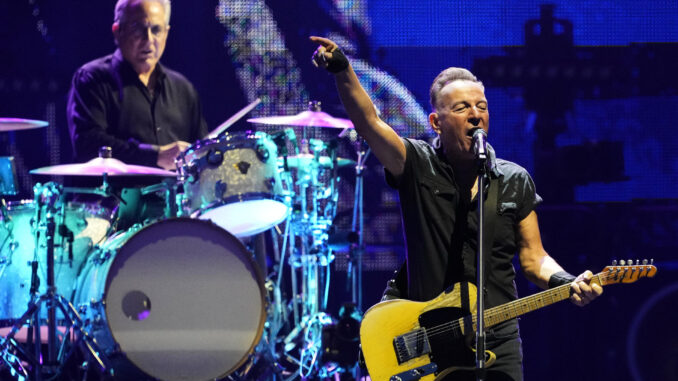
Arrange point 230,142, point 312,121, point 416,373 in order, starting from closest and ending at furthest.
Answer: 1. point 416,373
2. point 230,142
3. point 312,121

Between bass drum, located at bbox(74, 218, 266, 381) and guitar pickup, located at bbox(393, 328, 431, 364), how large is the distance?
2621 mm

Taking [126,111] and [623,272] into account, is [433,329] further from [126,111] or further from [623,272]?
[126,111]

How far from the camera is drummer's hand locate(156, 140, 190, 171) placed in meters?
7.00

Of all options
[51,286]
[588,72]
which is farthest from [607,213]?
[51,286]

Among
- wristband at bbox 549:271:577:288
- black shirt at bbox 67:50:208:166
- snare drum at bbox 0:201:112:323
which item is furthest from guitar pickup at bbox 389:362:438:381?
black shirt at bbox 67:50:208:166

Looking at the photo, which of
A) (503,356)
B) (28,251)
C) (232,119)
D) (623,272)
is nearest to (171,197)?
(232,119)

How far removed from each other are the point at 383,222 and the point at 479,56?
172cm

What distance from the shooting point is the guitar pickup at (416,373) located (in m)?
3.29

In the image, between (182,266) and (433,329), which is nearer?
(433,329)

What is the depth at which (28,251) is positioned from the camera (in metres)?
6.68

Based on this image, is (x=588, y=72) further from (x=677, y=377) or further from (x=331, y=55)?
(x=331, y=55)

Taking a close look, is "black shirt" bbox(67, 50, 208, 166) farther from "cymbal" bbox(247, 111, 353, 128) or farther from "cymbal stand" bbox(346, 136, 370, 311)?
"cymbal stand" bbox(346, 136, 370, 311)

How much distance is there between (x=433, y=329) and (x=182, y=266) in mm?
2940

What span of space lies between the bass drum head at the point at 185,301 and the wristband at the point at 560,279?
9.36 ft
